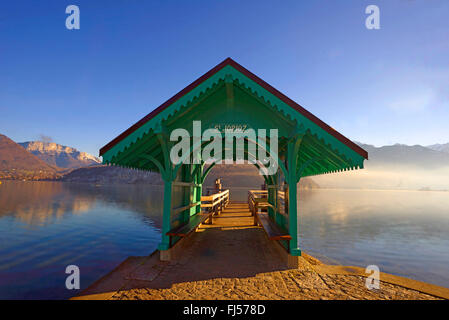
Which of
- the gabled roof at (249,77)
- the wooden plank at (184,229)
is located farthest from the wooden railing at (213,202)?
the gabled roof at (249,77)

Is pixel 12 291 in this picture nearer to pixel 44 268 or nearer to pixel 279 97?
pixel 44 268

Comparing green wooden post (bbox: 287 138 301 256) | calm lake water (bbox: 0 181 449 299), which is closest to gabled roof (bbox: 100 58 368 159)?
green wooden post (bbox: 287 138 301 256)

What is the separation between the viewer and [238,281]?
17.5 ft

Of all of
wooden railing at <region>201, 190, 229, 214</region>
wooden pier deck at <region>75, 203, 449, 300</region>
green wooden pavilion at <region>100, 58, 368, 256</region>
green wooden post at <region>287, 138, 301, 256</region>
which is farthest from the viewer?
wooden railing at <region>201, 190, 229, 214</region>

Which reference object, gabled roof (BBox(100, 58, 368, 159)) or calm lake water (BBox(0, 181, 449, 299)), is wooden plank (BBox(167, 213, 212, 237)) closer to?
gabled roof (BBox(100, 58, 368, 159))

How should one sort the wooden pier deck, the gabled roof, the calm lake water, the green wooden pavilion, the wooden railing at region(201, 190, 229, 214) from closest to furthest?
the wooden pier deck → the gabled roof → the green wooden pavilion → the calm lake water → the wooden railing at region(201, 190, 229, 214)

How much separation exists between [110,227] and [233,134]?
18476 millimetres

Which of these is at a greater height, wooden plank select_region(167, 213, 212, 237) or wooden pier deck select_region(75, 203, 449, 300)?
wooden plank select_region(167, 213, 212, 237)

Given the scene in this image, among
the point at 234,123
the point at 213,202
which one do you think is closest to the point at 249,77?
the point at 234,123

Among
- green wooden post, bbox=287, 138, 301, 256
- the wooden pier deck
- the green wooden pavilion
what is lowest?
the wooden pier deck

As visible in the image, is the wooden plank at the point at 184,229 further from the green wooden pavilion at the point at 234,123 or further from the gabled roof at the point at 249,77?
the gabled roof at the point at 249,77

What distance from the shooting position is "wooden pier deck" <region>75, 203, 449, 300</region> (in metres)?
4.70

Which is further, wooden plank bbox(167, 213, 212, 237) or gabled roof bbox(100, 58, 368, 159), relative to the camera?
wooden plank bbox(167, 213, 212, 237)
